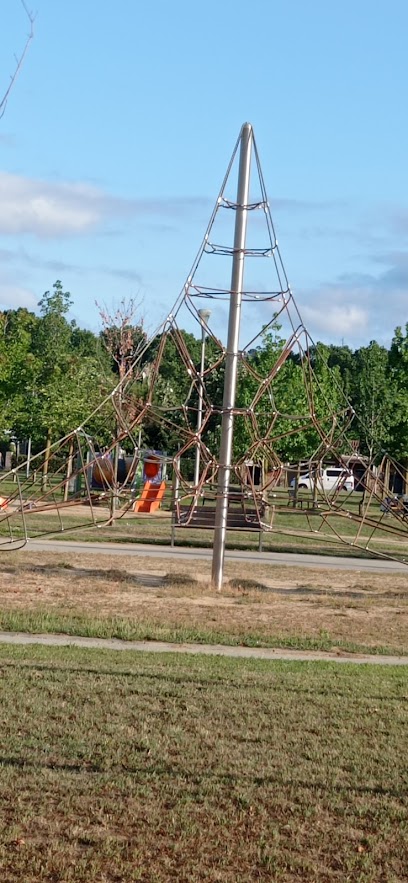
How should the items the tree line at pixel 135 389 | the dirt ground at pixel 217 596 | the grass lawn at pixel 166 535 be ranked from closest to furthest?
the dirt ground at pixel 217 596
the grass lawn at pixel 166 535
the tree line at pixel 135 389

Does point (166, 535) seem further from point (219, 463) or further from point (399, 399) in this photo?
point (399, 399)

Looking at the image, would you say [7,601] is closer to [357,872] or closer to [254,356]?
[357,872]

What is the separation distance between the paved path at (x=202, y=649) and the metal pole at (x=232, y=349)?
388 centimetres

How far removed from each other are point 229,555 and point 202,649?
10030mm

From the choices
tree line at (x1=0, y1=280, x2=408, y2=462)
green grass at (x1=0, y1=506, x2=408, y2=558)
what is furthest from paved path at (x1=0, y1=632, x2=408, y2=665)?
tree line at (x1=0, y1=280, x2=408, y2=462)

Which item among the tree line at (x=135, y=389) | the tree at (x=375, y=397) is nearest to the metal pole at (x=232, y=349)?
the tree line at (x=135, y=389)

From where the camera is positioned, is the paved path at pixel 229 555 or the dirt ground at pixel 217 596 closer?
the dirt ground at pixel 217 596

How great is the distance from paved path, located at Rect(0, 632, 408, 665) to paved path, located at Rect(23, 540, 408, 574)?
813 cm

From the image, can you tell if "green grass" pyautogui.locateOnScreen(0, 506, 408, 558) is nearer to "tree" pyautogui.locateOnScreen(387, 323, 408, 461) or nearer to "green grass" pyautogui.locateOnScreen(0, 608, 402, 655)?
"green grass" pyautogui.locateOnScreen(0, 608, 402, 655)

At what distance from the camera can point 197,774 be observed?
19.0ft

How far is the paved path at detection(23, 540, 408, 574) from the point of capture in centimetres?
1916

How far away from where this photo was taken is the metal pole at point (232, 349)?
14258 mm

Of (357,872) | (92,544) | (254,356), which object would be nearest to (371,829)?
(357,872)

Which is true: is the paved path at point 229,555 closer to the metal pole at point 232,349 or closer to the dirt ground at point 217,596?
the dirt ground at point 217,596
